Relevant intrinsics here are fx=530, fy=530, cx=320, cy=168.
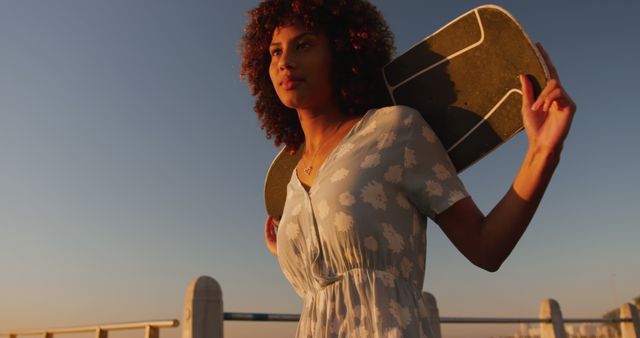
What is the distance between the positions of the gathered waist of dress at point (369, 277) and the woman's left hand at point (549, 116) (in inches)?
16.6

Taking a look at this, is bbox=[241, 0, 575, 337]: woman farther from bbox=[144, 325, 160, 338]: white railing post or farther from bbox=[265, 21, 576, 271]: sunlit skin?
bbox=[144, 325, 160, 338]: white railing post

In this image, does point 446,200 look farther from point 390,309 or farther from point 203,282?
point 203,282

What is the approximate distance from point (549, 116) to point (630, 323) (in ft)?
21.7

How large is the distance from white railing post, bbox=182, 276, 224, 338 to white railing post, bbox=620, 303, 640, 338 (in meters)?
5.95

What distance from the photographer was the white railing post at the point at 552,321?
5449 millimetres

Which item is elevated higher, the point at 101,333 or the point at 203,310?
the point at 203,310

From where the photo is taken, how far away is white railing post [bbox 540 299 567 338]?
215 inches

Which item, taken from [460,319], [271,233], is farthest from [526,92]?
[460,319]

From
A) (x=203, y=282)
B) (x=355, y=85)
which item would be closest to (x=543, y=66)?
(x=355, y=85)

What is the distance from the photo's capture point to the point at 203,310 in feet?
8.26

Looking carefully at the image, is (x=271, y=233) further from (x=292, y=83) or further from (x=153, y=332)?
(x=153, y=332)

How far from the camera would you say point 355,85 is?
1563 mm

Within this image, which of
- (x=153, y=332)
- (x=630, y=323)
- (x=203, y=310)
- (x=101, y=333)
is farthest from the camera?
(x=630, y=323)

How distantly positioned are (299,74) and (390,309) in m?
0.71
